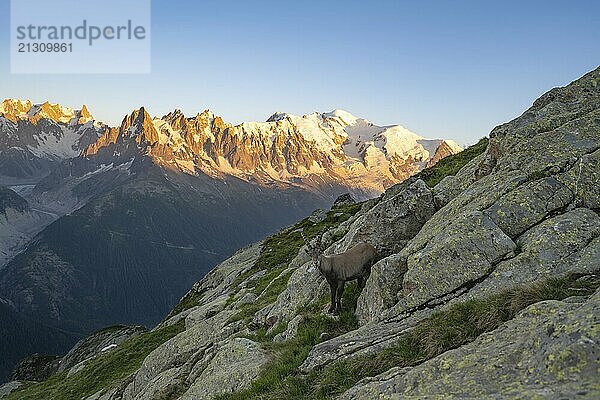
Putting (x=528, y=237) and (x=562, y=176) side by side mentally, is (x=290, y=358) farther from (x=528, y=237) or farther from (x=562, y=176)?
(x=562, y=176)

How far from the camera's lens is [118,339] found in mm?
99438

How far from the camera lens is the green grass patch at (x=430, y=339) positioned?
43.1 ft

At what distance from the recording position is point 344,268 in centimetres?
2325

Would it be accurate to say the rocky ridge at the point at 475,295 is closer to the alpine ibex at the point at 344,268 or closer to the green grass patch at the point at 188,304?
the alpine ibex at the point at 344,268

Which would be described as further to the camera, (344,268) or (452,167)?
(452,167)

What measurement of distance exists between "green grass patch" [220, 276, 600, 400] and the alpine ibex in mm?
6358

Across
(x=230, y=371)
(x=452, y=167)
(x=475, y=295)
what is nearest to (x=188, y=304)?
(x=452, y=167)

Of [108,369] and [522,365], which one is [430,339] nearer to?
[522,365]

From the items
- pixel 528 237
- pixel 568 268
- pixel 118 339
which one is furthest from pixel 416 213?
pixel 118 339

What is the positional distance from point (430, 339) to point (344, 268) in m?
9.64

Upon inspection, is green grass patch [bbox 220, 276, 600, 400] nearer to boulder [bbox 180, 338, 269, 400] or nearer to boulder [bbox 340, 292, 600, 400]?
boulder [bbox 340, 292, 600, 400]

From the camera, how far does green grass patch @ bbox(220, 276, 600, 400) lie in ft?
43.1

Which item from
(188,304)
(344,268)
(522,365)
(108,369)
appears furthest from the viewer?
(188,304)

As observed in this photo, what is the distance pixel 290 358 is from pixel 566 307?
1107 centimetres
